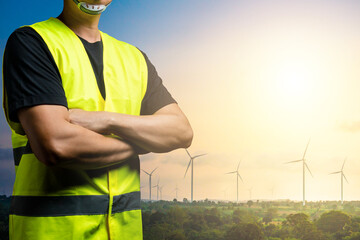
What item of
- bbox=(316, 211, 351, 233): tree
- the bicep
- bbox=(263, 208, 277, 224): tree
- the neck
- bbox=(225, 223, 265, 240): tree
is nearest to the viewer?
the bicep

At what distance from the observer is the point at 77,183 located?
67.4 inches

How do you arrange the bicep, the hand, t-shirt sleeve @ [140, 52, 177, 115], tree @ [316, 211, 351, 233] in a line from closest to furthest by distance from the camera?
the bicep, the hand, t-shirt sleeve @ [140, 52, 177, 115], tree @ [316, 211, 351, 233]

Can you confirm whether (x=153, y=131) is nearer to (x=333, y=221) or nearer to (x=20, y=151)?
(x=20, y=151)

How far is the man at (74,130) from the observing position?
5.46 feet

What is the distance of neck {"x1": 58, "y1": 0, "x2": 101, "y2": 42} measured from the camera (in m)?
1.92

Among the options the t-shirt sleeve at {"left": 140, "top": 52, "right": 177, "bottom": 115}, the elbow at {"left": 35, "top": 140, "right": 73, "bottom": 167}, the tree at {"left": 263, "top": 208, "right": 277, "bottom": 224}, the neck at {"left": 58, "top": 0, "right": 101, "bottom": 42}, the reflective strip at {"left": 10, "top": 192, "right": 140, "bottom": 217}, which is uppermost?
the neck at {"left": 58, "top": 0, "right": 101, "bottom": 42}

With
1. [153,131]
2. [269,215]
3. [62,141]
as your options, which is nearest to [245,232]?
[269,215]

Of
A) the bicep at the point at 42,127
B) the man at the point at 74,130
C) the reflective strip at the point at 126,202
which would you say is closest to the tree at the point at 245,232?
the reflective strip at the point at 126,202

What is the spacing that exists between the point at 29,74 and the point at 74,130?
257mm

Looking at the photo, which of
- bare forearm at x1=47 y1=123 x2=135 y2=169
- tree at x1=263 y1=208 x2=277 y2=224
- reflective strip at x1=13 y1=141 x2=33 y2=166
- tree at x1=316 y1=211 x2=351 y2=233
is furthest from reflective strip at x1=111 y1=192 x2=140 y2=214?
tree at x1=263 y1=208 x2=277 y2=224

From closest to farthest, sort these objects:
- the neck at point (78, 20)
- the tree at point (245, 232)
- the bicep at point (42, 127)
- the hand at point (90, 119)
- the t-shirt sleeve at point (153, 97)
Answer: the bicep at point (42, 127) < the hand at point (90, 119) < the neck at point (78, 20) < the t-shirt sleeve at point (153, 97) < the tree at point (245, 232)

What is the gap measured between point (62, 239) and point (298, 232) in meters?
59.7

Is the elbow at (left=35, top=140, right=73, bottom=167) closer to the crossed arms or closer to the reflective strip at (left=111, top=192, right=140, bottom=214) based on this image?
the crossed arms

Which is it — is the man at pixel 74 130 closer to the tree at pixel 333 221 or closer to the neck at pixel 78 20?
the neck at pixel 78 20
